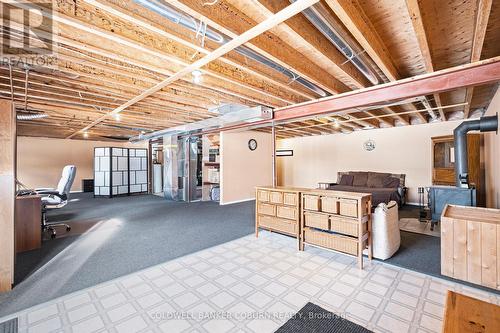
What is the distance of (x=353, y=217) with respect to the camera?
2703 mm

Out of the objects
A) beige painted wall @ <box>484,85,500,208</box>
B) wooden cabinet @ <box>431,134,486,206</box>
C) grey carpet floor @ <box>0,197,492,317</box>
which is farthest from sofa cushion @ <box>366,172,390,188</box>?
beige painted wall @ <box>484,85,500,208</box>

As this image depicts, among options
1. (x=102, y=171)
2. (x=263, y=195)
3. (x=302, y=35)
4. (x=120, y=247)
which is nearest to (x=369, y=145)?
(x=263, y=195)

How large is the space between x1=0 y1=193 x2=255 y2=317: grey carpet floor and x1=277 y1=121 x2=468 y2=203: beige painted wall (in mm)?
3771

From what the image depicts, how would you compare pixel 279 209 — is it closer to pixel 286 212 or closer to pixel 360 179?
pixel 286 212

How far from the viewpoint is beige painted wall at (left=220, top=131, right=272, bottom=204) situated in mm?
6750

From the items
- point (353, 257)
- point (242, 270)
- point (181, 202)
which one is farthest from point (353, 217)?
point (181, 202)

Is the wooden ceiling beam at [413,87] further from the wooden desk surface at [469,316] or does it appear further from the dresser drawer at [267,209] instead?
the wooden desk surface at [469,316]

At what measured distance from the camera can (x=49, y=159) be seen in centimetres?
877

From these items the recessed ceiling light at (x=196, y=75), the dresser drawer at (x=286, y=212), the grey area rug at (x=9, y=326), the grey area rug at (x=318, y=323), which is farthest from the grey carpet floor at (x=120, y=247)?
the recessed ceiling light at (x=196, y=75)

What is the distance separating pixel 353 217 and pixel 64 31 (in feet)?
11.9

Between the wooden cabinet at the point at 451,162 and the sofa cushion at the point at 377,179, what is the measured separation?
3.54 feet

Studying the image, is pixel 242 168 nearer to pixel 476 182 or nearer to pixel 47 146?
pixel 476 182

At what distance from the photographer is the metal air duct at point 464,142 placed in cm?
344

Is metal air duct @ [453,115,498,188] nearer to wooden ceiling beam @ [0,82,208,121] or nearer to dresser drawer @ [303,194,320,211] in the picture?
dresser drawer @ [303,194,320,211]
